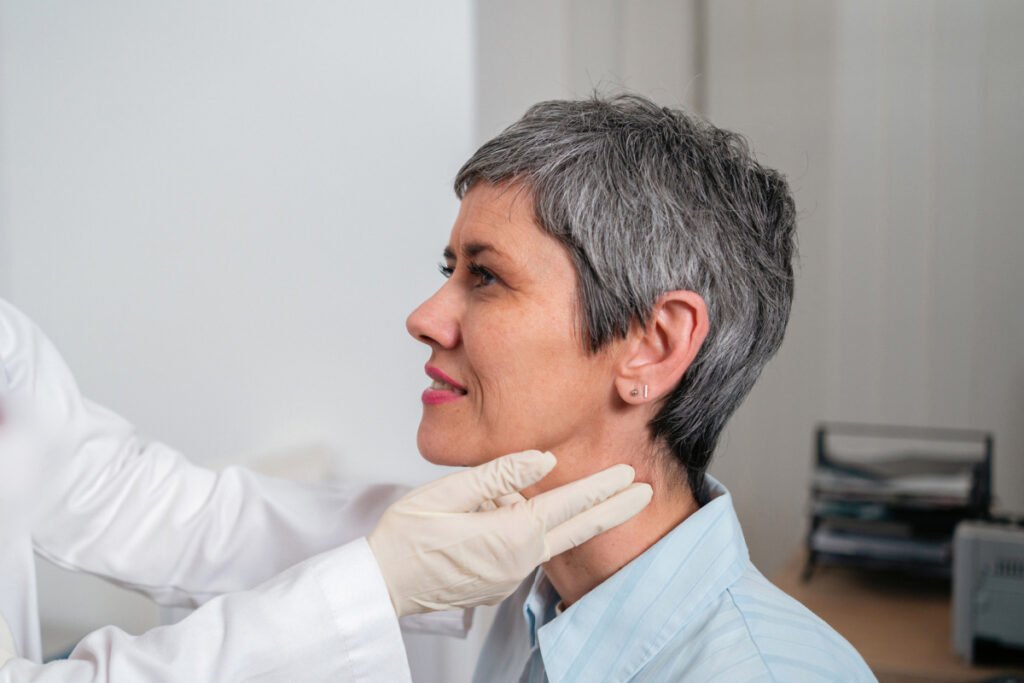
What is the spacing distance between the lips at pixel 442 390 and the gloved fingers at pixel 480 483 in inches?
5.4

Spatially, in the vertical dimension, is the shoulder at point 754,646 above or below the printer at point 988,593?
above

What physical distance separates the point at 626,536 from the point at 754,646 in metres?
0.21

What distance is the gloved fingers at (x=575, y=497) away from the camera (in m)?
0.86

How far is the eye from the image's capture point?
3.20 feet

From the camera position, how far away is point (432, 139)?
1331mm

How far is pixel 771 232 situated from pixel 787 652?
43 centimetres

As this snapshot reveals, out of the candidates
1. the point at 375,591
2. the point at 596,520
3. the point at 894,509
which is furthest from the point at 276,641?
the point at 894,509

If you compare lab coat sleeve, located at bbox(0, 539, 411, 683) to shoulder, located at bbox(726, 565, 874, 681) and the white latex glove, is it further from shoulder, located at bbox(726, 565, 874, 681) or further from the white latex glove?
shoulder, located at bbox(726, 565, 874, 681)

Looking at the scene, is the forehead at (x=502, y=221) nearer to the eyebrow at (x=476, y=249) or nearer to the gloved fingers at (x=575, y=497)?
the eyebrow at (x=476, y=249)

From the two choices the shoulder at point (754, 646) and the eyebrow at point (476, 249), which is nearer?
the shoulder at point (754, 646)

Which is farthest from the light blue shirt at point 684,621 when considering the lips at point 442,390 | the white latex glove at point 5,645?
the white latex glove at point 5,645

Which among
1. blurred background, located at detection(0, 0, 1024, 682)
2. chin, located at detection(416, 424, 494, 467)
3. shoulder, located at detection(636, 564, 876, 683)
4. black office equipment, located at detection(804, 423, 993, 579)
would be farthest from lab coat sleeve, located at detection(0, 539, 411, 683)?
black office equipment, located at detection(804, 423, 993, 579)

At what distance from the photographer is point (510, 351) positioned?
3.08 ft

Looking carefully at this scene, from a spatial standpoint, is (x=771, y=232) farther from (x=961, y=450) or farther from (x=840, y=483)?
(x=961, y=450)
